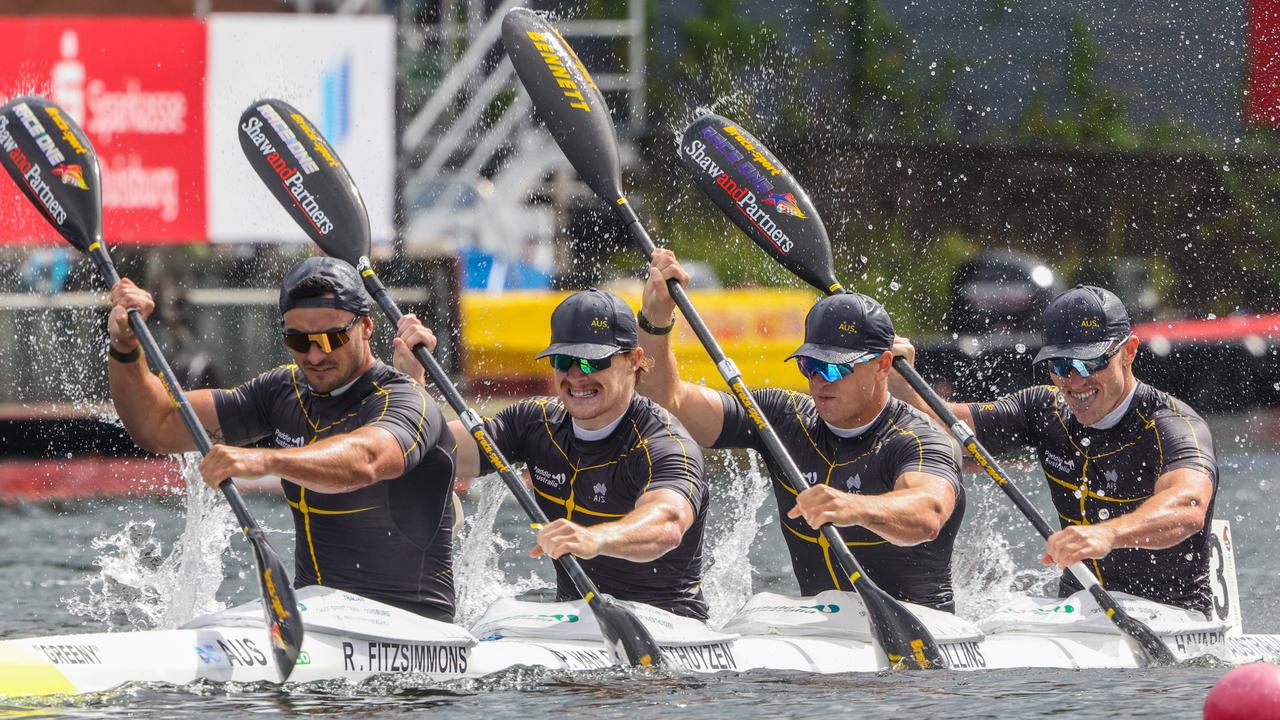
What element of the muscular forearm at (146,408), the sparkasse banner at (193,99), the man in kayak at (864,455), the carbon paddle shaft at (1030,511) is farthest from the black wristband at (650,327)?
the sparkasse banner at (193,99)

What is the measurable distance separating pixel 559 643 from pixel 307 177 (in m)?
2.26

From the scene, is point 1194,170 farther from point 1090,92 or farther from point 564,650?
point 564,650

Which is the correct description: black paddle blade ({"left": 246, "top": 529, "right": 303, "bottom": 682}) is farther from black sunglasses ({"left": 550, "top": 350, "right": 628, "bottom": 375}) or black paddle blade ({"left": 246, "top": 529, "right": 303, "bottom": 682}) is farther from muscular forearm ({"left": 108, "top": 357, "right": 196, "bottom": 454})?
black sunglasses ({"left": 550, "top": 350, "right": 628, "bottom": 375})

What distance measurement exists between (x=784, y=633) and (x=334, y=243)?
2.28 metres

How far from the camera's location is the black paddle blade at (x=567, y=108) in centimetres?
705

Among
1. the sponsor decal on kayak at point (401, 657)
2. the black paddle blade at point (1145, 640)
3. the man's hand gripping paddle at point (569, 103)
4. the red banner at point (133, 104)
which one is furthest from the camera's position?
the red banner at point (133, 104)

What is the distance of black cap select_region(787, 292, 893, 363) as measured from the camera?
5.70 meters

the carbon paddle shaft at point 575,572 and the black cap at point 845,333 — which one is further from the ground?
the black cap at point 845,333

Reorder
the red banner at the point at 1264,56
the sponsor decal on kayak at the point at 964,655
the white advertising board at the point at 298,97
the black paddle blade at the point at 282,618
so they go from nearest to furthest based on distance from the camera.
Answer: the black paddle blade at the point at 282,618 → the sponsor decal on kayak at the point at 964,655 → the white advertising board at the point at 298,97 → the red banner at the point at 1264,56

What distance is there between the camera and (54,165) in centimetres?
636

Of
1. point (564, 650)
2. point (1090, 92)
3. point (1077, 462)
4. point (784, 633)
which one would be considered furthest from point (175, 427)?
point (1090, 92)

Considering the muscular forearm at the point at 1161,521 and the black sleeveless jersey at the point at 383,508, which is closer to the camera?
the black sleeveless jersey at the point at 383,508

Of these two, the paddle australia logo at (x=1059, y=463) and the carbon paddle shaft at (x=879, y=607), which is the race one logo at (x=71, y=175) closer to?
the carbon paddle shaft at (x=879, y=607)

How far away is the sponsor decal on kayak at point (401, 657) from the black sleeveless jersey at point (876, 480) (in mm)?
1258
